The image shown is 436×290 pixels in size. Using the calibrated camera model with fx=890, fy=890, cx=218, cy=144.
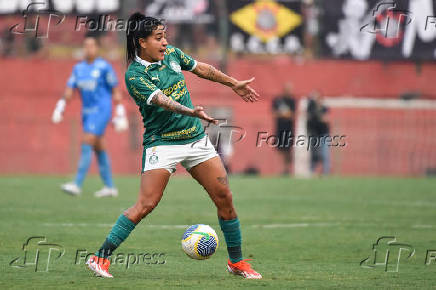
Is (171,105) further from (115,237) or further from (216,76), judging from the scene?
(115,237)

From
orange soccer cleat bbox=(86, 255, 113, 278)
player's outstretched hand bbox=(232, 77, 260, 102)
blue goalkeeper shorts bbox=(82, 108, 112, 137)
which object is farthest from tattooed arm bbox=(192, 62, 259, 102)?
blue goalkeeper shorts bbox=(82, 108, 112, 137)

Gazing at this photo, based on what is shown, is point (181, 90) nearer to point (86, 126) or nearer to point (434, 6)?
point (86, 126)

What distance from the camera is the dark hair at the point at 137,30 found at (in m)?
7.68

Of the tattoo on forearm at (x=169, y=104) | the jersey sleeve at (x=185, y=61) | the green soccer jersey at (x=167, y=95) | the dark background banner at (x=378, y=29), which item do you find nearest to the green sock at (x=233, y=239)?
the green soccer jersey at (x=167, y=95)

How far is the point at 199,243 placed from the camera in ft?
25.9

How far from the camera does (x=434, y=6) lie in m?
25.2

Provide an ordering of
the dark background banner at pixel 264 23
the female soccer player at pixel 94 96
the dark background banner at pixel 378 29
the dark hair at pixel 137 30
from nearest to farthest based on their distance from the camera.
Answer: the dark hair at pixel 137 30 → the female soccer player at pixel 94 96 → the dark background banner at pixel 378 29 → the dark background banner at pixel 264 23

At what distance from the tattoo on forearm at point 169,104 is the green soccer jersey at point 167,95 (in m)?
0.16

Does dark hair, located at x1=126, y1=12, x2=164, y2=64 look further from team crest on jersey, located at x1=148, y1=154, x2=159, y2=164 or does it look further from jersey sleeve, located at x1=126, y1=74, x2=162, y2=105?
team crest on jersey, located at x1=148, y1=154, x2=159, y2=164

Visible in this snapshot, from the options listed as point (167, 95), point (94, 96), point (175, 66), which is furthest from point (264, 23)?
point (167, 95)

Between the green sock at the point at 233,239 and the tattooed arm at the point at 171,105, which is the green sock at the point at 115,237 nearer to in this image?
the green sock at the point at 233,239

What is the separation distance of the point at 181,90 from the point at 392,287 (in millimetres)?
2446

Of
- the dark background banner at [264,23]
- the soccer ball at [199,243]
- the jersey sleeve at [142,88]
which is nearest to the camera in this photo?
the jersey sleeve at [142,88]

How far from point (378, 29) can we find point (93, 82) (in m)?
11.9
